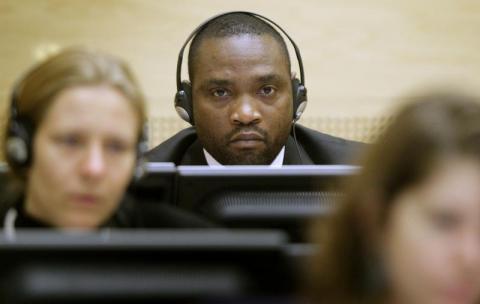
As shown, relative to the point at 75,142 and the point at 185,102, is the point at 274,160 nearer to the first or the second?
the point at 185,102

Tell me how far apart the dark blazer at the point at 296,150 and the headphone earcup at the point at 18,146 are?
992mm

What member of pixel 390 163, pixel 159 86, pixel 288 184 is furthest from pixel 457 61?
pixel 390 163

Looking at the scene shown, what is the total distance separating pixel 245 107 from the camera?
8.23ft

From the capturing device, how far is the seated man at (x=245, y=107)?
99.0 inches

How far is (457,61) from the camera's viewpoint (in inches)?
178

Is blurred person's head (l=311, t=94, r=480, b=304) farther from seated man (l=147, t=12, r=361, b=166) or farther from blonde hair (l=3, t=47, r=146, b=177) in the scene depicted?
seated man (l=147, t=12, r=361, b=166)

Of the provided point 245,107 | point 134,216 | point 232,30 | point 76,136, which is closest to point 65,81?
point 76,136

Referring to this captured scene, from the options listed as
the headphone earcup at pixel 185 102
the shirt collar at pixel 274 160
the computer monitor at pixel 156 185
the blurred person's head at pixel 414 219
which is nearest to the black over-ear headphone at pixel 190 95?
the headphone earcup at pixel 185 102

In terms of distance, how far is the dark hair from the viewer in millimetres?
2611

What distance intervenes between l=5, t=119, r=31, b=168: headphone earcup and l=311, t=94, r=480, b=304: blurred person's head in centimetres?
52

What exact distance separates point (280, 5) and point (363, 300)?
352 cm

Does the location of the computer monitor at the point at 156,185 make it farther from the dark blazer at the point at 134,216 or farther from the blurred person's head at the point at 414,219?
the blurred person's head at the point at 414,219

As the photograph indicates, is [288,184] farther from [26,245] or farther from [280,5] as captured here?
[280,5]

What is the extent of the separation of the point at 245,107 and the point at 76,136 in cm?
118
